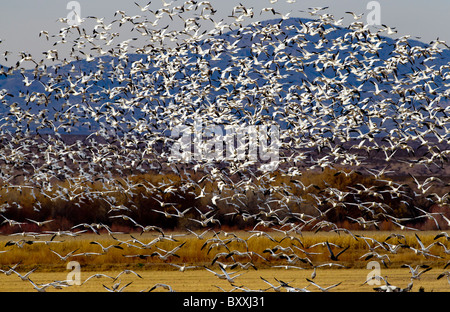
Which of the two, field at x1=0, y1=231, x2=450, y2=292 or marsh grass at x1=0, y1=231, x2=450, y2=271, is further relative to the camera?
marsh grass at x1=0, y1=231, x2=450, y2=271

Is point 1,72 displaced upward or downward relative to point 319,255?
upward

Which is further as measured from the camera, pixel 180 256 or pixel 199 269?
pixel 180 256

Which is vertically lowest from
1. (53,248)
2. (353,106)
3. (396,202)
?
(53,248)

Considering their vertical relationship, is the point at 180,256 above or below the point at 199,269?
above

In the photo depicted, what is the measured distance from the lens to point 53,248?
101ft

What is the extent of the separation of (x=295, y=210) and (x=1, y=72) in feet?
57.1

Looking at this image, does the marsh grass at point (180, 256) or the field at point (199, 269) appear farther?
the marsh grass at point (180, 256)
